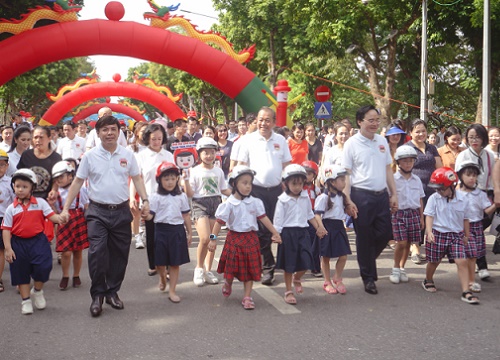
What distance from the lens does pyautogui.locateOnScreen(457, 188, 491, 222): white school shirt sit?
21.8 feet

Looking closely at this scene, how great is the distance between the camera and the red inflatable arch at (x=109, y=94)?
31.8 meters

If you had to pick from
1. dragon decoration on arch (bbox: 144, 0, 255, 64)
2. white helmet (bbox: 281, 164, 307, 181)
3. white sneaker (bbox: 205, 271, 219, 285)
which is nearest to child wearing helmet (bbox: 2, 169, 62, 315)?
white sneaker (bbox: 205, 271, 219, 285)

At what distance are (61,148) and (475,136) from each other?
7905mm

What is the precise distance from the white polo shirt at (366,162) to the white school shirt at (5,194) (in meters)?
3.81

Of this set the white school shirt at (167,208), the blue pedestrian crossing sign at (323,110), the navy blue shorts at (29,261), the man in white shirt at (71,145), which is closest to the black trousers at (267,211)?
the white school shirt at (167,208)

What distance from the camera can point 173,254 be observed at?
6.38 m

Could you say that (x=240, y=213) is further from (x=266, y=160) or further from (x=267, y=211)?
(x=266, y=160)

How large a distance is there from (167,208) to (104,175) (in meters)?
0.88

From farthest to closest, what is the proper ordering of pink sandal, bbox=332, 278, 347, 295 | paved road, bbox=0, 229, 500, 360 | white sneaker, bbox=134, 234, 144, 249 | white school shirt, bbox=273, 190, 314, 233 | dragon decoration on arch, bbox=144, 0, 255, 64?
dragon decoration on arch, bbox=144, 0, 255, 64 → white sneaker, bbox=134, 234, 144, 249 → pink sandal, bbox=332, 278, 347, 295 → white school shirt, bbox=273, 190, 314, 233 → paved road, bbox=0, 229, 500, 360

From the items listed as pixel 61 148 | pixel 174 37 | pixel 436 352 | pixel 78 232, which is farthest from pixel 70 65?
pixel 436 352

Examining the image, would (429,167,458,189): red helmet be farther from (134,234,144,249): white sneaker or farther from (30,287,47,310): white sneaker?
(134,234,144,249): white sneaker

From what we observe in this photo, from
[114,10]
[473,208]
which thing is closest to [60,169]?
[473,208]

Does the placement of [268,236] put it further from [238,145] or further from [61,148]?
[61,148]

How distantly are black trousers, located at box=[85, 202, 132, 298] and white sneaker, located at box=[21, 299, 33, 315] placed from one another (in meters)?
0.60
